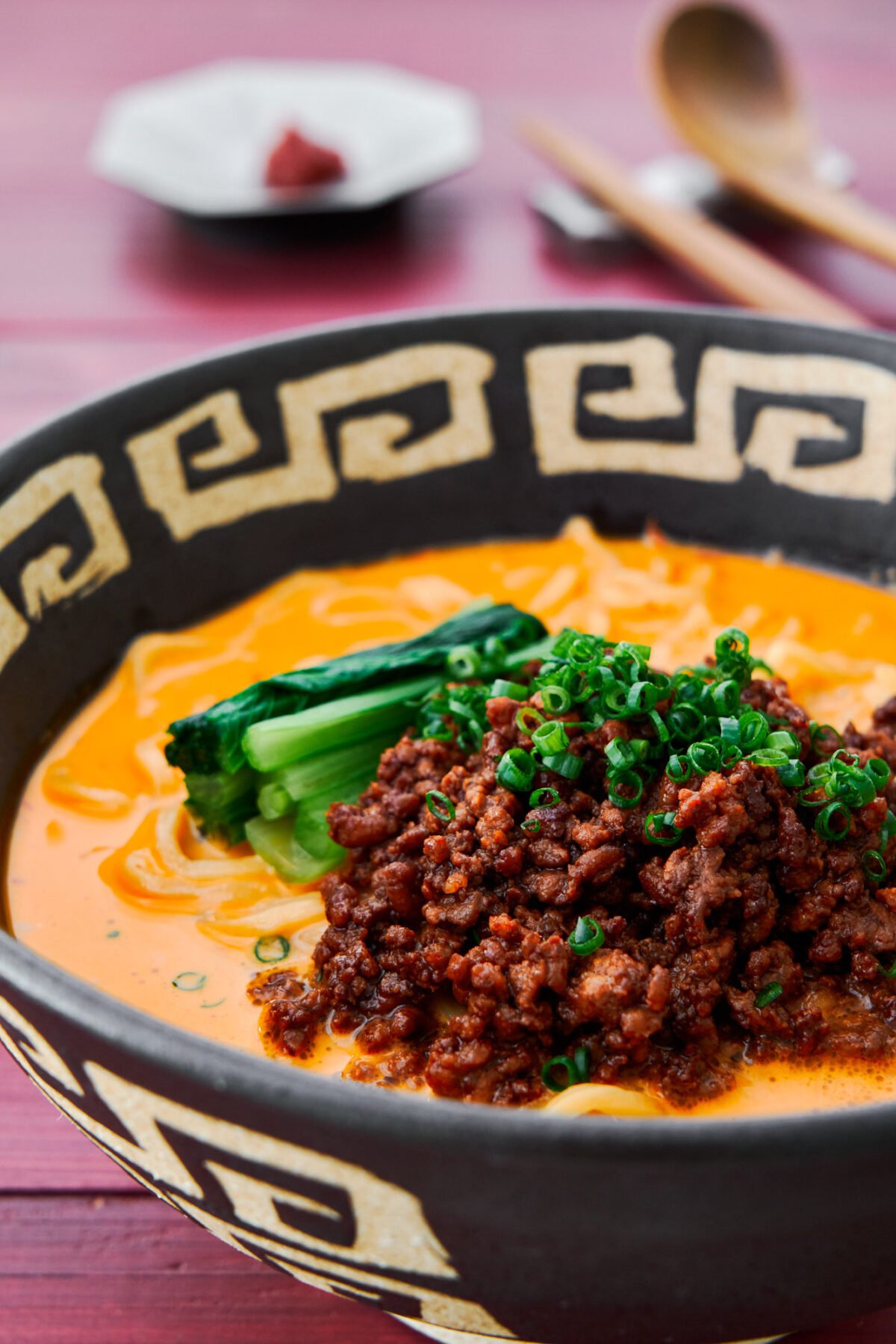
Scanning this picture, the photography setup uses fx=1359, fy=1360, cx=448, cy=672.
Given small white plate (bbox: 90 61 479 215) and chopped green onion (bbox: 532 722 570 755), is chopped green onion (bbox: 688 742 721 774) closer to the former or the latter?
chopped green onion (bbox: 532 722 570 755)

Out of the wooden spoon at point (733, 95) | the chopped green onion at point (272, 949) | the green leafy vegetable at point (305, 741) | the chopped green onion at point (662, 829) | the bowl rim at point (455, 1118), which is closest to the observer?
the bowl rim at point (455, 1118)

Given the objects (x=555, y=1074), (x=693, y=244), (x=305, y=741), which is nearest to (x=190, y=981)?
(x=305, y=741)

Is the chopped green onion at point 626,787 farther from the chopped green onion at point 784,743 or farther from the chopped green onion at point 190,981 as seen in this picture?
the chopped green onion at point 190,981

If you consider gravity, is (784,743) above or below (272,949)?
above

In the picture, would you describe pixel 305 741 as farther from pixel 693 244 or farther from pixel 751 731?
pixel 693 244

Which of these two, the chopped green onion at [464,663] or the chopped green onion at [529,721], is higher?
the chopped green onion at [529,721]

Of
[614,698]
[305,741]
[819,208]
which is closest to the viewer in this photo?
[614,698]

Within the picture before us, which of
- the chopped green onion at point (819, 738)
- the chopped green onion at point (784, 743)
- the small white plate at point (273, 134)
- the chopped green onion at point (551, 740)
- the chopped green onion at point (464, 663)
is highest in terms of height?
the small white plate at point (273, 134)

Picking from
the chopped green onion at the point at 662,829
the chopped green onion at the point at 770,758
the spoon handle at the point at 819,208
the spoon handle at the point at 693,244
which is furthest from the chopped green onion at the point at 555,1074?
the spoon handle at the point at 819,208
